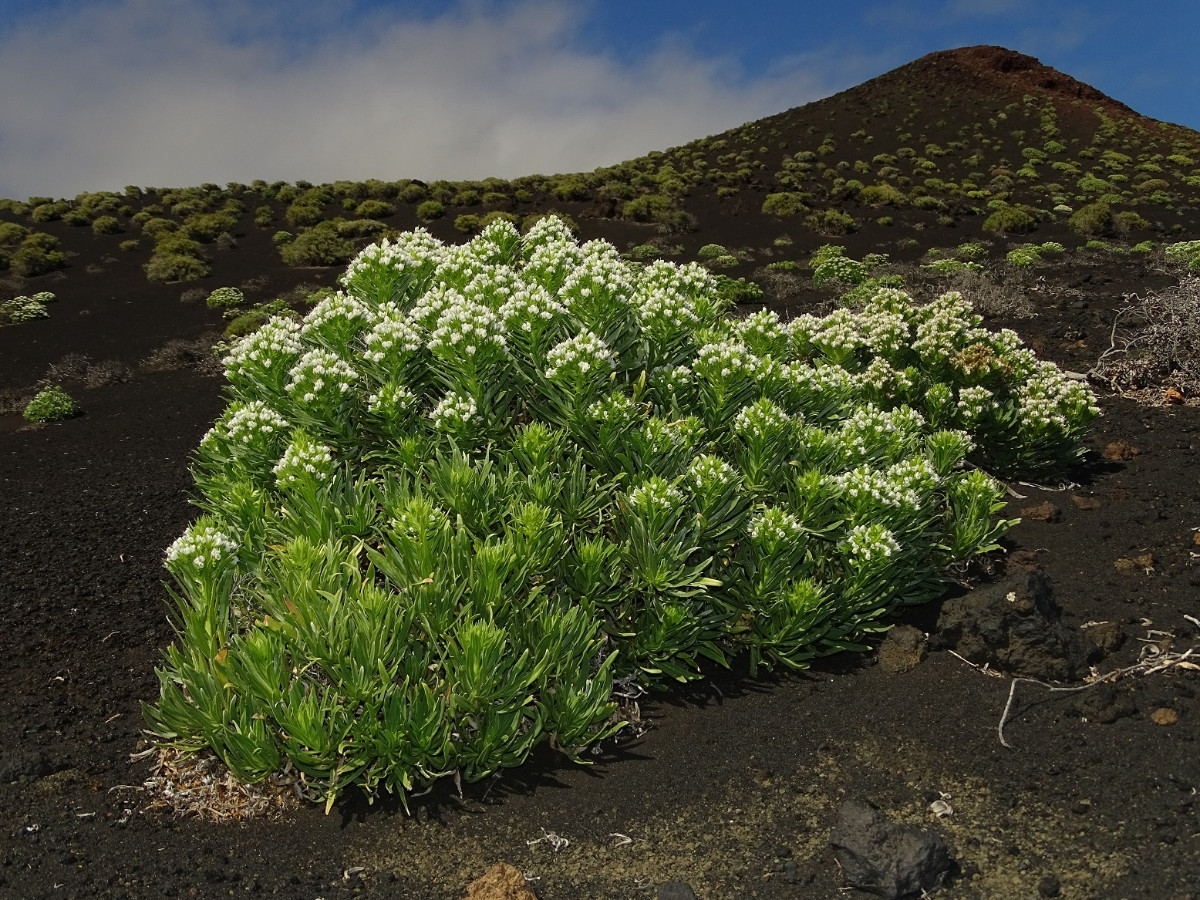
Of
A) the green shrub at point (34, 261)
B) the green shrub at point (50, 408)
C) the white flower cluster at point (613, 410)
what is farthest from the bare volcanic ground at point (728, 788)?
the green shrub at point (34, 261)

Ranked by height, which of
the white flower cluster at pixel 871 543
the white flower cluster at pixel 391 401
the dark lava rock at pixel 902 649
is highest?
the white flower cluster at pixel 391 401

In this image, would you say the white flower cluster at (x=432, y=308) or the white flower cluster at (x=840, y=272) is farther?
the white flower cluster at (x=840, y=272)

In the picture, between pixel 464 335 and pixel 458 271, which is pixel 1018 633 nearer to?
pixel 464 335

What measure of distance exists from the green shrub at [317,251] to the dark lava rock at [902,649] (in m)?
23.6

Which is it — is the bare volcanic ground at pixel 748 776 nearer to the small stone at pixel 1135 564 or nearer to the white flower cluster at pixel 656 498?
the small stone at pixel 1135 564

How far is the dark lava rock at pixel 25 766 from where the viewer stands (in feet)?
11.9

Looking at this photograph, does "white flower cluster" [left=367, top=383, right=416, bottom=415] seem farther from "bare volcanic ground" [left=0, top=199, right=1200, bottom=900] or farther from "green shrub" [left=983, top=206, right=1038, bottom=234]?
"green shrub" [left=983, top=206, right=1038, bottom=234]

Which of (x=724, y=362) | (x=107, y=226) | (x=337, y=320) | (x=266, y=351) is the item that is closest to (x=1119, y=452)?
(x=724, y=362)

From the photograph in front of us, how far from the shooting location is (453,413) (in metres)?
4.17

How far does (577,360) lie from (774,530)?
1.25 m

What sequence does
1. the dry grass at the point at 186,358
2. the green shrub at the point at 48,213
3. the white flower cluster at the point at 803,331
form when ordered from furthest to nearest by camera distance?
the green shrub at the point at 48,213
the dry grass at the point at 186,358
the white flower cluster at the point at 803,331

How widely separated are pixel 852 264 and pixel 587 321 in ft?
56.2

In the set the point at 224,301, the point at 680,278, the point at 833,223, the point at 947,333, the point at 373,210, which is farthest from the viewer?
the point at 373,210

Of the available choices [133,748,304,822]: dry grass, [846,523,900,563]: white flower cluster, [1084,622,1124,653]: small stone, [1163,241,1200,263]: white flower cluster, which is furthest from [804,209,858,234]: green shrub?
[133,748,304,822]: dry grass
